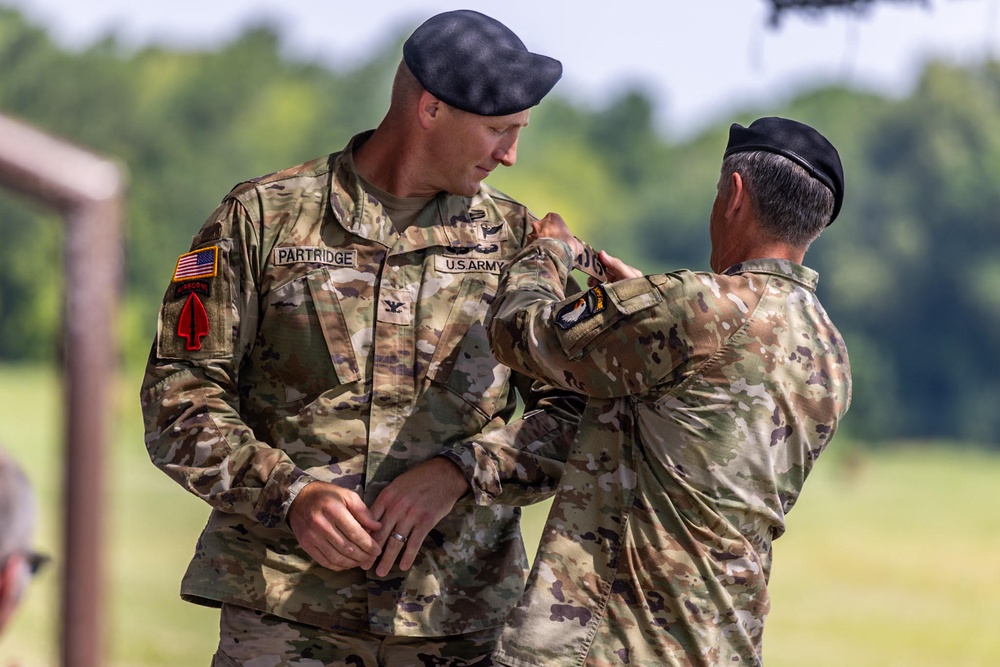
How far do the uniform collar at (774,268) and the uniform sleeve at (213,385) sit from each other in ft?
2.82

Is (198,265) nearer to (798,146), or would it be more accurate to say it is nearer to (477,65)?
(477,65)

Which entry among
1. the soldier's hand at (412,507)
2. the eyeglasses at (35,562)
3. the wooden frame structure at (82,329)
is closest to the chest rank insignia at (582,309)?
the soldier's hand at (412,507)

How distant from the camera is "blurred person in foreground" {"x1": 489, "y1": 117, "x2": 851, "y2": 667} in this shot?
2.30 metres

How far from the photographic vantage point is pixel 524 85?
8.64ft

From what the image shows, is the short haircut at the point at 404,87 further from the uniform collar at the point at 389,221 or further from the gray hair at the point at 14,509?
the gray hair at the point at 14,509

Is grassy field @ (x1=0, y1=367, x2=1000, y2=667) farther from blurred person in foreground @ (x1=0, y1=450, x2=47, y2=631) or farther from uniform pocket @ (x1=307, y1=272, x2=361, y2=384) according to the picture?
blurred person in foreground @ (x1=0, y1=450, x2=47, y2=631)

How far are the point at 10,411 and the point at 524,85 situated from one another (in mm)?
1148

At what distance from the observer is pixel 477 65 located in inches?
103

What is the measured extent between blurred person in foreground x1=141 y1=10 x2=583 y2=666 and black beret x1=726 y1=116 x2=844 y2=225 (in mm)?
427

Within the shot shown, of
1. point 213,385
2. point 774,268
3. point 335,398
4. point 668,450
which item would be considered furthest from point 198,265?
point 774,268

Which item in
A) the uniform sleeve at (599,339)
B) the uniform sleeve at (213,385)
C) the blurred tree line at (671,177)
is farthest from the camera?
the blurred tree line at (671,177)

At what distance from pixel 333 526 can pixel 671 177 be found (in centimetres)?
5572

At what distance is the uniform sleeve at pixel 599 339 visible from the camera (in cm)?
228

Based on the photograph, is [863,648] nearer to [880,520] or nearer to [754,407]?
[880,520]
